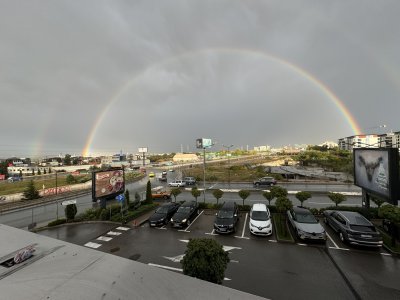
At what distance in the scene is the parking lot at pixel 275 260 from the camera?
9539mm

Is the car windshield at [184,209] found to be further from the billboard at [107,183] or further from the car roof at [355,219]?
the car roof at [355,219]

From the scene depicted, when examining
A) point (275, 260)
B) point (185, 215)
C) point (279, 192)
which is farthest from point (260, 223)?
point (185, 215)

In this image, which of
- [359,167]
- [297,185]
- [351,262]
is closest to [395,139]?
[297,185]

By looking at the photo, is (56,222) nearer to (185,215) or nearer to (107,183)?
(107,183)

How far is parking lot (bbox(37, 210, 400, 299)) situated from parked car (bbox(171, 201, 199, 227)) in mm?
601

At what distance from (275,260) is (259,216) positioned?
4811mm

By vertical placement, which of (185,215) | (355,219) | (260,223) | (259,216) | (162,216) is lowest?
(162,216)

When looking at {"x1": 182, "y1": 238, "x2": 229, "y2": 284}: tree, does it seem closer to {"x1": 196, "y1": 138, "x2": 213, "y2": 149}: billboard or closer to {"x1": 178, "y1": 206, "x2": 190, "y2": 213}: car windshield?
{"x1": 178, "y1": 206, "x2": 190, "y2": 213}: car windshield

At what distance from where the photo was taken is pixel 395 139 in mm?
145500

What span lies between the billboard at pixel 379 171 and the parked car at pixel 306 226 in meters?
5.16

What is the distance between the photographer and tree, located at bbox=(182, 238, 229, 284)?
7629 mm

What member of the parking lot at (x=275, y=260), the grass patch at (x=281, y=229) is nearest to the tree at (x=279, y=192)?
the grass patch at (x=281, y=229)

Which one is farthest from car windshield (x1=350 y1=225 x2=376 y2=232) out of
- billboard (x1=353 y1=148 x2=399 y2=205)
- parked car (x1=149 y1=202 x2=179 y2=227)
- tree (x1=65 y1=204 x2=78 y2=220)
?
tree (x1=65 y1=204 x2=78 y2=220)

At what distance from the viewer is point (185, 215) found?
18828mm
